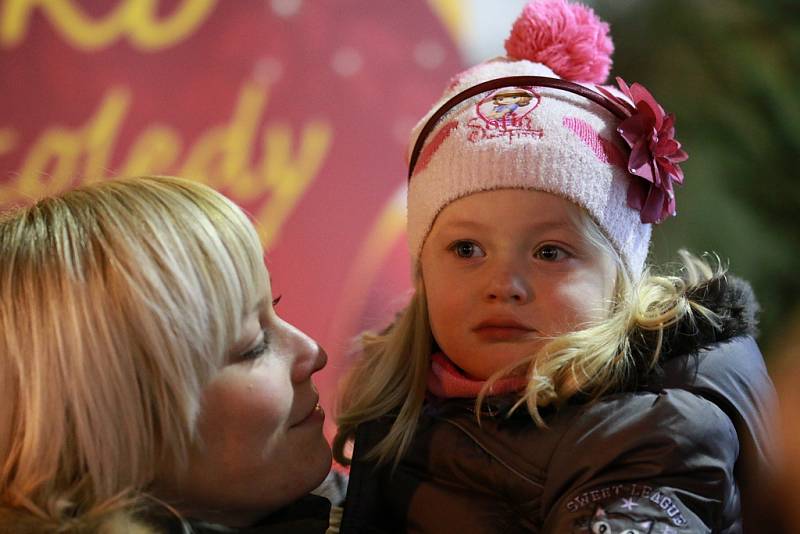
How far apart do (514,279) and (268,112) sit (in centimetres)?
95

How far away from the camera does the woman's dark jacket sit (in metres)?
1.07

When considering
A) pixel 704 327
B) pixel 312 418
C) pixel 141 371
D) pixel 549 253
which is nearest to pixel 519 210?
pixel 549 253

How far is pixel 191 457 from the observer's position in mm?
1012

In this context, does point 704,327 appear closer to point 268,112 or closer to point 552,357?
point 552,357

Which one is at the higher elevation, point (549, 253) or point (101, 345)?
point (549, 253)

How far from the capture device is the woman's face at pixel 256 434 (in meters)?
1.02

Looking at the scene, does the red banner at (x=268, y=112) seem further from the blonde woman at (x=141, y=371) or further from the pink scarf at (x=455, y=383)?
the blonde woman at (x=141, y=371)

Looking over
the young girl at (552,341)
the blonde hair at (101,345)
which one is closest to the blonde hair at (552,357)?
Result: the young girl at (552,341)

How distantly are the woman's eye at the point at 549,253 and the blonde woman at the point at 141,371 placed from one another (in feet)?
1.27

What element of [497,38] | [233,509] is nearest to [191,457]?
[233,509]

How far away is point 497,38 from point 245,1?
65cm

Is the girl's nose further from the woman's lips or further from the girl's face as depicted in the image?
the woman's lips

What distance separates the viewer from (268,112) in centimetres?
203

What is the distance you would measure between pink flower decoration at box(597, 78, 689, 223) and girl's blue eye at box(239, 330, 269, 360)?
1.92 feet
